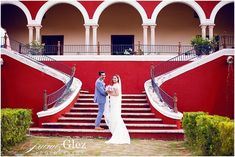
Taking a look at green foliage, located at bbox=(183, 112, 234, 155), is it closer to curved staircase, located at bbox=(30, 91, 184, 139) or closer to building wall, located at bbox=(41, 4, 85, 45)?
curved staircase, located at bbox=(30, 91, 184, 139)

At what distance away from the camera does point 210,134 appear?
24.5 feet

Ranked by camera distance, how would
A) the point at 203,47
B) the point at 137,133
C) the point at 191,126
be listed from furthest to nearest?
the point at 203,47 < the point at 137,133 < the point at 191,126

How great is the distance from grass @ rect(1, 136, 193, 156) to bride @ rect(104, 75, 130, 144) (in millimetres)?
319

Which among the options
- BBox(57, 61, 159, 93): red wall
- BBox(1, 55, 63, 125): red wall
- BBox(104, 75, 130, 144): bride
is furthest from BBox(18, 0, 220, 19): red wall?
BBox(104, 75, 130, 144): bride

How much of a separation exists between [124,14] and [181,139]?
12.3 m

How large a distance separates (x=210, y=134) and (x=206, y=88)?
7.45 metres

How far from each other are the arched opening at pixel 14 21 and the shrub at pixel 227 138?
54.8 feet

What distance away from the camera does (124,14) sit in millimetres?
21719

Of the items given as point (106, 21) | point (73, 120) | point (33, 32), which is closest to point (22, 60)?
point (73, 120)

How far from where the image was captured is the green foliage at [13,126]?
8.20m

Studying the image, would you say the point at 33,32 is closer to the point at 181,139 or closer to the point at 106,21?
the point at 106,21

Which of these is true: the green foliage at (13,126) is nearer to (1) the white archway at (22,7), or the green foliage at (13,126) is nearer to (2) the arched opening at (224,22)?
(1) the white archway at (22,7)

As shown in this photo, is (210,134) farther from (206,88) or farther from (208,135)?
(206,88)

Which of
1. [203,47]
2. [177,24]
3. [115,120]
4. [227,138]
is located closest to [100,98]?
[115,120]
